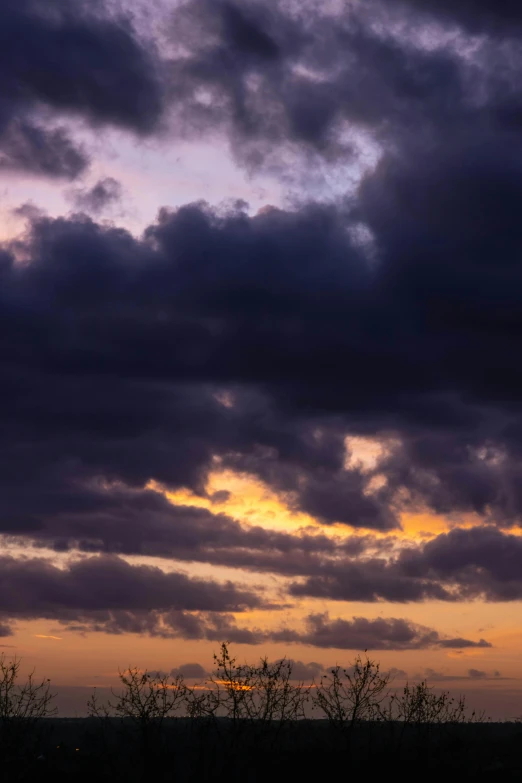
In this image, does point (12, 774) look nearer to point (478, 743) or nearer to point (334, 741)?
point (334, 741)

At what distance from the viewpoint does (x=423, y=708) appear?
86438 millimetres

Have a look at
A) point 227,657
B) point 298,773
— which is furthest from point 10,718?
point 298,773

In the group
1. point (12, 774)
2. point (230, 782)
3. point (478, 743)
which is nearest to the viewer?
point (12, 774)

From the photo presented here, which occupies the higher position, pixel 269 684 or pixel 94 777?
pixel 269 684

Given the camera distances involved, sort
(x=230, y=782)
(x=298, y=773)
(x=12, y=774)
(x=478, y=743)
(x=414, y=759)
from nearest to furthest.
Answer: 1. (x=12, y=774)
2. (x=230, y=782)
3. (x=298, y=773)
4. (x=414, y=759)
5. (x=478, y=743)

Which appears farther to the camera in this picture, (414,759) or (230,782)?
(414,759)

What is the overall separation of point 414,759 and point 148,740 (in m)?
33.0

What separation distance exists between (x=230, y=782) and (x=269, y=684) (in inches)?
363

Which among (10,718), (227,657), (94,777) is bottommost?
(94,777)

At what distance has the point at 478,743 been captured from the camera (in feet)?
370

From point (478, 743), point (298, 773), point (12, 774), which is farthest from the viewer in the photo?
point (478, 743)

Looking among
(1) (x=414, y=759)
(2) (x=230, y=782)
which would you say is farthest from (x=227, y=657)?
(1) (x=414, y=759)

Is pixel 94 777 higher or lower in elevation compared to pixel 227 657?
lower

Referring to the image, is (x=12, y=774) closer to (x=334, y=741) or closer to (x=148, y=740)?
(x=148, y=740)
